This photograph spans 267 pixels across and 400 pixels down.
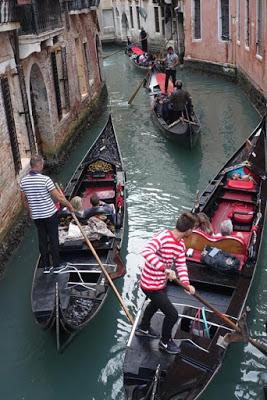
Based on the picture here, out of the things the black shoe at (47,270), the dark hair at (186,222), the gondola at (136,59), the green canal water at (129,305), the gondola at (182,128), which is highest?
the dark hair at (186,222)

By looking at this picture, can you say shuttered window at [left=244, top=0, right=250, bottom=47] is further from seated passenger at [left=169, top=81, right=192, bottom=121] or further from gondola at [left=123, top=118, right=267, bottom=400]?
gondola at [left=123, top=118, right=267, bottom=400]

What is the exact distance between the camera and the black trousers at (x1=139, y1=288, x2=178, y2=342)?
126 inches

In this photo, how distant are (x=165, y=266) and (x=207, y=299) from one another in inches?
41.6

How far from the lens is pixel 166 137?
349 inches

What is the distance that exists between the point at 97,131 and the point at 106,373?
7089 mm

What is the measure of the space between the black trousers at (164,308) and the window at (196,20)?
13.5 m

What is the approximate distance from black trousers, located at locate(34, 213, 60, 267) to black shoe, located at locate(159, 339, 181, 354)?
138 centimetres

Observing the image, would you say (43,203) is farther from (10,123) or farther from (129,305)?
(10,123)

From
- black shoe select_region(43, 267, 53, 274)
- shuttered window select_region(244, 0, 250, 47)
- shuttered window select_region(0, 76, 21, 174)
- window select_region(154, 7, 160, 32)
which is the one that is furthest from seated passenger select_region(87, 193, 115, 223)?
window select_region(154, 7, 160, 32)

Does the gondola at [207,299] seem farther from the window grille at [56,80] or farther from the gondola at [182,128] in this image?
the window grille at [56,80]

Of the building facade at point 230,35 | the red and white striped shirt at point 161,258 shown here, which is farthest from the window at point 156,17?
the red and white striped shirt at point 161,258

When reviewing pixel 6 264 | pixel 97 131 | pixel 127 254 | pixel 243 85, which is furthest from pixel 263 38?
pixel 6 264

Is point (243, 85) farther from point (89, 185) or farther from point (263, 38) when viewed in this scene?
point (89, 185)

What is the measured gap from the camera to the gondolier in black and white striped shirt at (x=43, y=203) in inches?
159
